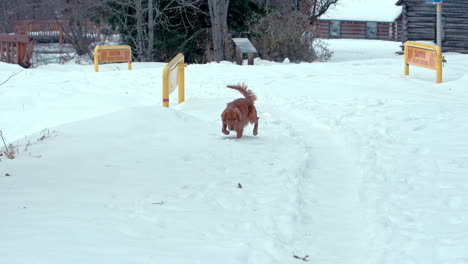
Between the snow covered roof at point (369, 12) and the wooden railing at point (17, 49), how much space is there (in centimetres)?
4587

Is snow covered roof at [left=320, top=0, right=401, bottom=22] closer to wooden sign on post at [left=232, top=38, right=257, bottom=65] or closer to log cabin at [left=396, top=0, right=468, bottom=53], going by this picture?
log cabin at [left=396, top=0, right=468, bottom=53]

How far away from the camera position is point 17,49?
24109 mm

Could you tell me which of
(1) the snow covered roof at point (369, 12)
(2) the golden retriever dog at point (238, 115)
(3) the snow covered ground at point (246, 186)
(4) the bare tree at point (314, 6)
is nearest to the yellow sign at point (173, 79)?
(3) the snow covered ground at point (246, 186)

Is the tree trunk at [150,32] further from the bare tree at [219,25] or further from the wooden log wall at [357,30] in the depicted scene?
the wooden log wall at [357,30]

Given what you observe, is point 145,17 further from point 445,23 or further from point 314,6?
point 445,23

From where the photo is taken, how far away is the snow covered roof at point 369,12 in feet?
220

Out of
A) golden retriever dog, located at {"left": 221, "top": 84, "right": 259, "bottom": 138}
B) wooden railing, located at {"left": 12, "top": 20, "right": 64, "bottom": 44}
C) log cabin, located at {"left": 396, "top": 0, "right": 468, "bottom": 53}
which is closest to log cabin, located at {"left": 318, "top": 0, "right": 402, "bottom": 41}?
log cabin, located at {"left": 396, "top": 0, "right": 468, "bottom": 53}

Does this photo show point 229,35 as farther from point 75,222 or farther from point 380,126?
point 75,222

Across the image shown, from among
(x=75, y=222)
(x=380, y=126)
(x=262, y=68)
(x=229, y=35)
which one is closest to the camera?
(x=75, y=222)

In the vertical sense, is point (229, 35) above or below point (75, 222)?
above

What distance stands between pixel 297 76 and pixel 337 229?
12990 millimetres

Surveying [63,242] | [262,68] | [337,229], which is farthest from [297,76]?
[63,242]

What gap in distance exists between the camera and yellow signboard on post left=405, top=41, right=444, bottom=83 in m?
15.7

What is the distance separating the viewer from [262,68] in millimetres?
20812
